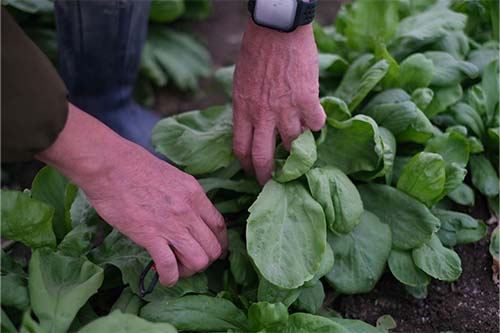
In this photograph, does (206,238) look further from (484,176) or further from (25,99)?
(484,176)

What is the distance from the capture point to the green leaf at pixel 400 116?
180cm

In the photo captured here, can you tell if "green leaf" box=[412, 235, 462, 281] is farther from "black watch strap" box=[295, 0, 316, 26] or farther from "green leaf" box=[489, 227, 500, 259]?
"black watch strap" box=[295, 0, 316, 26]

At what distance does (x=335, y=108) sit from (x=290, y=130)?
0.61 ft

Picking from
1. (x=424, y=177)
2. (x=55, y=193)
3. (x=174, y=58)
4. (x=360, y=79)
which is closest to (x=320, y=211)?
(x=424, y=177)

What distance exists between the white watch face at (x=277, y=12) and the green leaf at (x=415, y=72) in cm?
52

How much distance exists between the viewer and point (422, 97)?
1854 millimetres

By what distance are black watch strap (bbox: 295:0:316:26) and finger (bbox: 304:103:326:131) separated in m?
0.20

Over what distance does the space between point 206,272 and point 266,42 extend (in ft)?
1.88

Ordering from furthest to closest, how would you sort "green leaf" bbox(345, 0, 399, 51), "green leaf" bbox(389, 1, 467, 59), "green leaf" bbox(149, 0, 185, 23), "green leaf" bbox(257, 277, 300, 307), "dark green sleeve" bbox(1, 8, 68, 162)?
"green leaf" bbox(149, 0, 185, 23), "green leaf" bbox(345, 0, 399, 51), "green leaf" bbox(389, 1, 467, 59), "green leaf" bbox(257, 277, 300, 307), "dark green sleeve" bbox(1, 8, 68, 162)

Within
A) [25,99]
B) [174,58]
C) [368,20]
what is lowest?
[174,58]

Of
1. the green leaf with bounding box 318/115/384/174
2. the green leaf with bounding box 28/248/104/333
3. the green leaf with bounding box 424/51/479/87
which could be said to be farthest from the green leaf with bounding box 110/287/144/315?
the green leaf with bounding box 424/51/479/87

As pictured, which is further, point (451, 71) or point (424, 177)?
point (451, 71)

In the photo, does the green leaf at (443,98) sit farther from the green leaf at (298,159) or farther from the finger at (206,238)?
the finger at (206,238)

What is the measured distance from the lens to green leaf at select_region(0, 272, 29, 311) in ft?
4.77
